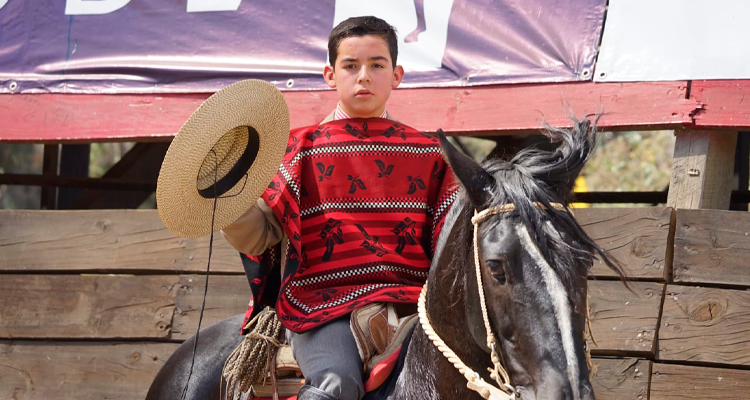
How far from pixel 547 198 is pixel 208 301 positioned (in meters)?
2.83

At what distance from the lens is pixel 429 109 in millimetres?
4246

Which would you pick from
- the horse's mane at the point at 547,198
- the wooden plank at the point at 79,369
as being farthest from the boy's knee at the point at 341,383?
the wooden plank at the point at 79,369

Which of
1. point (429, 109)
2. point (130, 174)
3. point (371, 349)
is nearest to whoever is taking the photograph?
point (371, 349)

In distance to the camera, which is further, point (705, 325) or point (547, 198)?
point (705, 325)

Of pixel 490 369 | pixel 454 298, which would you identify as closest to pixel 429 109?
pixel 454 298

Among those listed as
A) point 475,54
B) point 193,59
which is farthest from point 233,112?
point 193,59

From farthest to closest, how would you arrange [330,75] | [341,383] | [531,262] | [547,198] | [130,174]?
[130,174], [330,75], [341,383], [547,198], [531,262]

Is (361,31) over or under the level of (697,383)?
over

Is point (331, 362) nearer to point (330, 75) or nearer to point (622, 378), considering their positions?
point (330, 75)

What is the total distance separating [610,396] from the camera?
12.3 feet

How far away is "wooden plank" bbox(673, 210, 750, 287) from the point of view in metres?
3.60

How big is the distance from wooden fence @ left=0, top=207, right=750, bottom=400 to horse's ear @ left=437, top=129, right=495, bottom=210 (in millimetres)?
1842

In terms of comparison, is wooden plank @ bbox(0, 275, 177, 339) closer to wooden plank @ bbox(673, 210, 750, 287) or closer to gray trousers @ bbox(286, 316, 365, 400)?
gray trousers @ bbox(286, 316, 365, 400)

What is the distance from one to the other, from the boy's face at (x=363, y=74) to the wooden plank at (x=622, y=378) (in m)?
1.60
